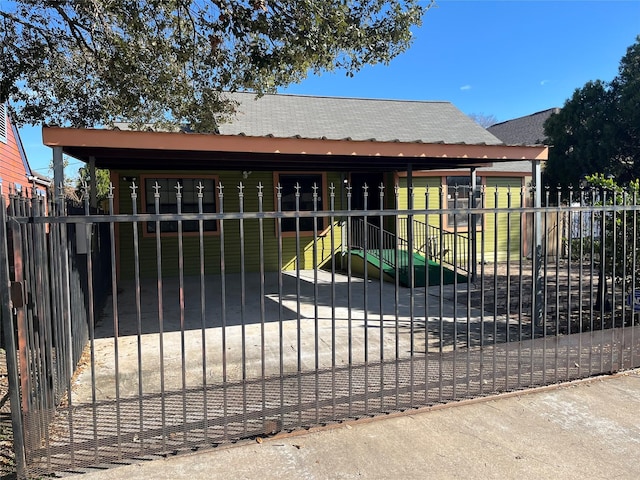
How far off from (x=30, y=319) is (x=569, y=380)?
14.6 ft

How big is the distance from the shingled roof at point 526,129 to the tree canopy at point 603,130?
4727 mm

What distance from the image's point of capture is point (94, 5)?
642cm

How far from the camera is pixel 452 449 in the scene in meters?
3.21

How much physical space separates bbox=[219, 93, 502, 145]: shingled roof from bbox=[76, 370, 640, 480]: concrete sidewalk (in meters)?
9.26

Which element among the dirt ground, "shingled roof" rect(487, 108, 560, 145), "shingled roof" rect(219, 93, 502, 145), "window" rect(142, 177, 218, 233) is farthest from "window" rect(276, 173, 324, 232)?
"shingled roof" rect(487, 108, 560, 145)

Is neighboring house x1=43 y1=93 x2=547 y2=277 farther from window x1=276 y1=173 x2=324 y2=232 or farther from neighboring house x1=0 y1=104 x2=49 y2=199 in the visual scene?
neighboring house x1=0 y1=104 x2=49 y2=199

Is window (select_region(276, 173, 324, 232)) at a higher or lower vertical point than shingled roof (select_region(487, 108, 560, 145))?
lower

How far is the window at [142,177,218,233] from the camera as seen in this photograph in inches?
456

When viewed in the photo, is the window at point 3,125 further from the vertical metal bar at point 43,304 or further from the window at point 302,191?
the vertical metal bar at point 43,304

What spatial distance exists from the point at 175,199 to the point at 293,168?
3.04 m

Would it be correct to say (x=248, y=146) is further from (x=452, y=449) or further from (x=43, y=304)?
(x=452, y=449)

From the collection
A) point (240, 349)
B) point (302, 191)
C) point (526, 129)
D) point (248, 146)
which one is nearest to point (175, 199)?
point (302, 191)

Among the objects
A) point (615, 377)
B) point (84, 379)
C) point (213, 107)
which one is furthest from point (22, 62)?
point (615, 377)

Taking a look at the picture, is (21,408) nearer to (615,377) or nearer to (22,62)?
(615,377)
